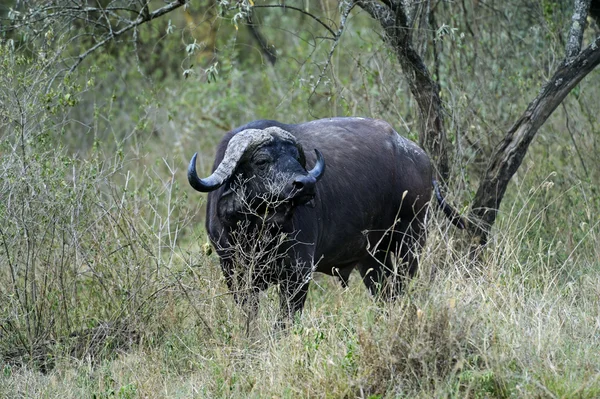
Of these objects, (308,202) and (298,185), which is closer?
(298,185)

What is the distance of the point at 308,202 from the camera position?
269 inches

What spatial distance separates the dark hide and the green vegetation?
0.82 feet

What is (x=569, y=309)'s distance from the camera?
5895 millimetres

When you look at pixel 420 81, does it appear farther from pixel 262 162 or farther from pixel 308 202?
pixel 262 162

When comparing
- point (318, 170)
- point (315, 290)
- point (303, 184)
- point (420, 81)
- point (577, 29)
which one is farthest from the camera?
point (315, 290)

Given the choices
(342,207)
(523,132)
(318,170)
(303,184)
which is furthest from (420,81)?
(303,184)

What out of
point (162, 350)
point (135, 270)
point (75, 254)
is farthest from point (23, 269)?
point (162, 350)

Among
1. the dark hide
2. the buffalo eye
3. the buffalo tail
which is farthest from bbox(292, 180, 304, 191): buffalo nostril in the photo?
the buffalo tail

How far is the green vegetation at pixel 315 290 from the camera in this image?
5.09 meters

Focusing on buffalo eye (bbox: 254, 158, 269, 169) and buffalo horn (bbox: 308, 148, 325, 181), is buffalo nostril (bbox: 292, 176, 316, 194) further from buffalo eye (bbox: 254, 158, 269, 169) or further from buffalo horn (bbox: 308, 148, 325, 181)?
buffalo eye (bbox: 254, 158, 269, 169)

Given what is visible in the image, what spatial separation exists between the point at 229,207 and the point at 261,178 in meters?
0.33

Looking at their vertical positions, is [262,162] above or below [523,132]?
above

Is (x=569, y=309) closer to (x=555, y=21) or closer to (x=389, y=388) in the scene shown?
(x=389, y=388)

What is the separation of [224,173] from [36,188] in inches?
59.5
